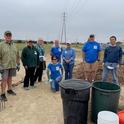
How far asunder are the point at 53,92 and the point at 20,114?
2.45m

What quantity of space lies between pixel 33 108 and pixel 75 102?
1954mm

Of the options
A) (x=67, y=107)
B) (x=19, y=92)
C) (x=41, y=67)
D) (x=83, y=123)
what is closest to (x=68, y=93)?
(x=67, y=107)

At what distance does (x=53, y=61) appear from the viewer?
32.4ft

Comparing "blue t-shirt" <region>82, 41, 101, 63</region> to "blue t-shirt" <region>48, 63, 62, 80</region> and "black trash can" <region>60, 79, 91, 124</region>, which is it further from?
"black trash can" <region>60, 79, 91, 124</region>

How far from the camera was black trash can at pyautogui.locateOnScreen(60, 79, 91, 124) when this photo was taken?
601 centimetres

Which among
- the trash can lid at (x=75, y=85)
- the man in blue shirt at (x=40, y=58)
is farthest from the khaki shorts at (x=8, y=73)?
the trash can lid at (x=75, y=85)

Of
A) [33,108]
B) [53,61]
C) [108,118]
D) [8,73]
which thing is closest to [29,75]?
[53,61]

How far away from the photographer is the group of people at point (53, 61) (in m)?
8.12

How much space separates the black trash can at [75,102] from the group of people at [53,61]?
246cm

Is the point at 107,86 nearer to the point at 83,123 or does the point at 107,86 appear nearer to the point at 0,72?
the point at 83,123

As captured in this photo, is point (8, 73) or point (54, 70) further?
point (54, 70)

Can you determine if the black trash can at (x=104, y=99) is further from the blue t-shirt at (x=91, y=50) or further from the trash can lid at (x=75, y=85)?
the blue t-shirt at (x=91, y=50)

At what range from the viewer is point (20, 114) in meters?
7.20

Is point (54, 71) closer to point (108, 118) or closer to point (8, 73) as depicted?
point (8, 73)
